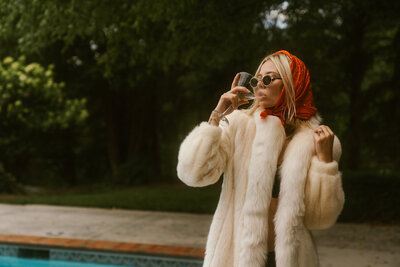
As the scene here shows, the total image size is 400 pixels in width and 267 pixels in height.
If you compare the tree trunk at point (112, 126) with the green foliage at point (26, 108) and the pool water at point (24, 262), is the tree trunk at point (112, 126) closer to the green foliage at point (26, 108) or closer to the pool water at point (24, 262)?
the green foliage at point (26, 108)

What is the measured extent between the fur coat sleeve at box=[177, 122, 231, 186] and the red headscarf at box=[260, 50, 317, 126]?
279 millimetres

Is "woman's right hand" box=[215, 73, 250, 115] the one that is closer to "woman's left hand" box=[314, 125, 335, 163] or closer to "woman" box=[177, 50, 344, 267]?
"woman" box=[177, 50, 344, 267]

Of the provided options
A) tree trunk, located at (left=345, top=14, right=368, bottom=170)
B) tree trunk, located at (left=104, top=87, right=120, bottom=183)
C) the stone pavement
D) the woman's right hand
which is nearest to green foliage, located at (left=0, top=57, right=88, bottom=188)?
tree trunk, located at (left=104, top=87, right=120, bottom=183)

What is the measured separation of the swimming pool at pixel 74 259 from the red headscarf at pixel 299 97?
3.41 m

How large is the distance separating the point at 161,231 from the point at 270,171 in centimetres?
486

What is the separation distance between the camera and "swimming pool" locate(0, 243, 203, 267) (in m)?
5.31

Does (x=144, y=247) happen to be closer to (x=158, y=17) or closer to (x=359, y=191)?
(x=158, y=17)

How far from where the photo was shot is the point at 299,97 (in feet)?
6.95

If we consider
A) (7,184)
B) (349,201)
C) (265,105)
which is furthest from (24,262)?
(7,184)

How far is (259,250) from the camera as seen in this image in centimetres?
199

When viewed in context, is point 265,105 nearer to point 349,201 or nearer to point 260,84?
point 260,84

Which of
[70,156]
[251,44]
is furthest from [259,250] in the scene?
[70,156]

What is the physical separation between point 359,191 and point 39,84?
8.89 meters

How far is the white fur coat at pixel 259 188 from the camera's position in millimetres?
1972
